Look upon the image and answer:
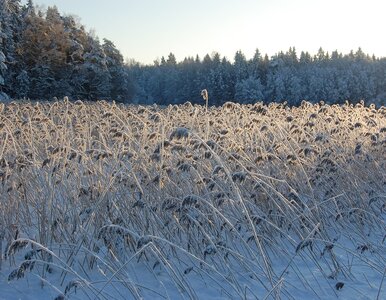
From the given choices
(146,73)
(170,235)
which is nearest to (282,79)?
(146,73)

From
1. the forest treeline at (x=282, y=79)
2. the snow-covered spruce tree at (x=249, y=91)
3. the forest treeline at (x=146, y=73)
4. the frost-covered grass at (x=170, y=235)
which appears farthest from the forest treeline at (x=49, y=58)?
the frost-covered grass at (x=170, y=235)

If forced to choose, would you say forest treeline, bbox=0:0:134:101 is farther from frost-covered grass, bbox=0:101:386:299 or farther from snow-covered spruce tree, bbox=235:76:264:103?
frost-covered grass, bbox=0:101:386:299

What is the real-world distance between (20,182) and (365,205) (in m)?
3.27

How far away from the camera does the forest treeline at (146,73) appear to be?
39.5 metres

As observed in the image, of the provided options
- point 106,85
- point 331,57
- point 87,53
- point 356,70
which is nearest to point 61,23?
point 87,53

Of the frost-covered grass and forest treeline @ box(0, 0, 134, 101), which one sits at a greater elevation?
forest treeline @ box(0, 0, 134, 101)

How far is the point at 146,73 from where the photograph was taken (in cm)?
10906

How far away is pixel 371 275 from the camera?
3732 mm

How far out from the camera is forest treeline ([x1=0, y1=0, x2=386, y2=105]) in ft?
130

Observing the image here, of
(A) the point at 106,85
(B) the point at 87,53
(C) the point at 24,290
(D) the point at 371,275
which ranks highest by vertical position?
(B) the point at 87,53

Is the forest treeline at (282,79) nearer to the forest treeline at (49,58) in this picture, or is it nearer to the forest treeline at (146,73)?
the forest treeline at (146,73)

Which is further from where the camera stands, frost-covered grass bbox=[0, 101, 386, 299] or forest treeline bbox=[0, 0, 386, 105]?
forest treeline bbox=[0, 0, 386, 105]

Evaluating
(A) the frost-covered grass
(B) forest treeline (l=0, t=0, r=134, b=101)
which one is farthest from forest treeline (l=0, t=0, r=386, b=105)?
(A) the frost-covered grass

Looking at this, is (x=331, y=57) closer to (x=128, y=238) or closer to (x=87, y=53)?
(x=87, y=53)
